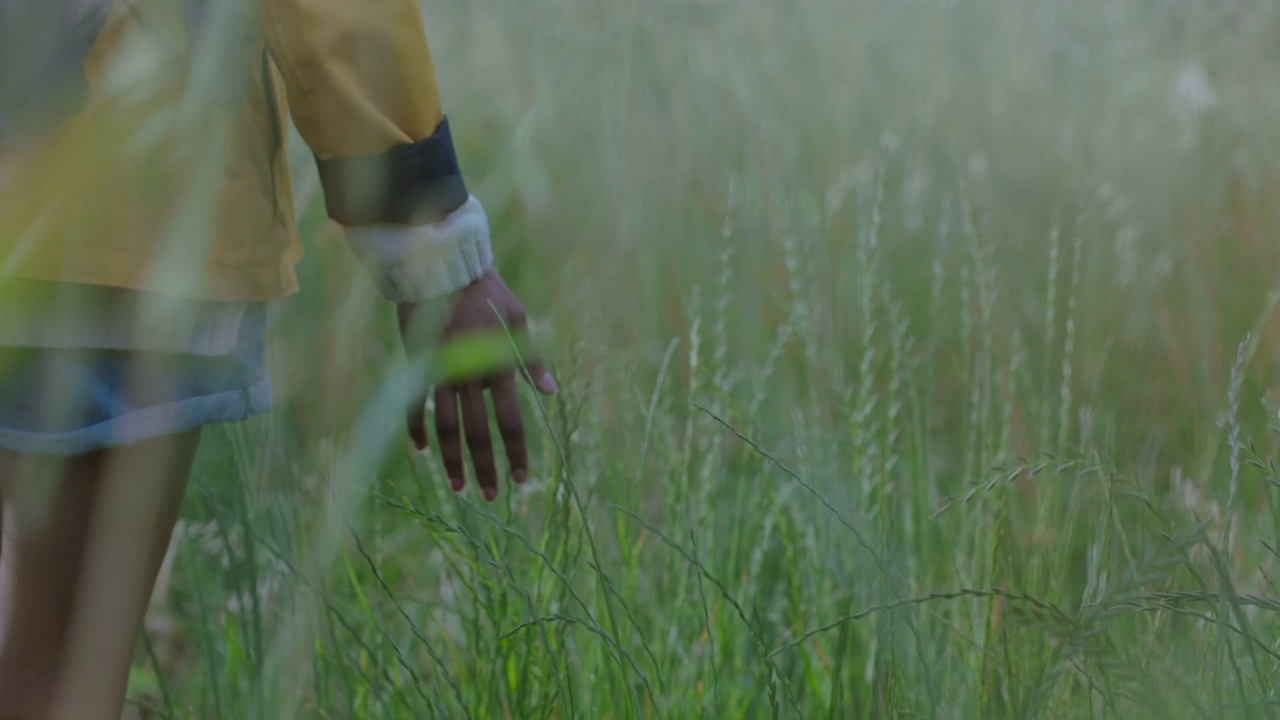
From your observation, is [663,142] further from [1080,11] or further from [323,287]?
[1080,11]

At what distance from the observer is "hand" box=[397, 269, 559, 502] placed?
1.03 meters

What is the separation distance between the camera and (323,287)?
1.79 m

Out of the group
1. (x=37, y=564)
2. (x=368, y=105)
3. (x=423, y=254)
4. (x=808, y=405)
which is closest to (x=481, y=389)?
(x=423, y=254)

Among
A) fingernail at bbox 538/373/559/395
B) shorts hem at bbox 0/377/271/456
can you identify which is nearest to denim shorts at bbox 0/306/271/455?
shorts hem at bbox 0/377/271/456

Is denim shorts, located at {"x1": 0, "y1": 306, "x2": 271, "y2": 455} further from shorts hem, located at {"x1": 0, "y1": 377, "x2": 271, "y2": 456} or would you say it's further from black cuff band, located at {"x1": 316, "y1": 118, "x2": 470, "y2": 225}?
black cuff band, located at {"x1": 316, "y1": 118, "x2": 470, "y2": 225}

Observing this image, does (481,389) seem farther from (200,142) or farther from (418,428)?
(200,142)

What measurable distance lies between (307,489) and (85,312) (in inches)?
15.8

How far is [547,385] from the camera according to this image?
1061mm

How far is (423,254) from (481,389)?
14 centimetres

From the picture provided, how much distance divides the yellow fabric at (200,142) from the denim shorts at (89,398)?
0.25 feet

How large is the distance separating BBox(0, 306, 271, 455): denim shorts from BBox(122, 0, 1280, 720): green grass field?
0.27ft

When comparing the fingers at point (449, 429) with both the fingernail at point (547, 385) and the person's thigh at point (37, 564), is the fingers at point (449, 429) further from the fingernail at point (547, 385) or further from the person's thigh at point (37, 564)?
the person's thigh at point (37, 564)

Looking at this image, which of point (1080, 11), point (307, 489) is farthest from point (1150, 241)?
Result: point (307, 489)

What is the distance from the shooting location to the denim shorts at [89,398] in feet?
3.06
